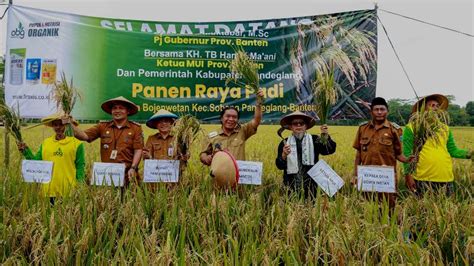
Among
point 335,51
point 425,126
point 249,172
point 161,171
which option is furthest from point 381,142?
point 161,171

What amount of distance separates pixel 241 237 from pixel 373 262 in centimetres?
88

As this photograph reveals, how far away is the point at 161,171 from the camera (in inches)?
160

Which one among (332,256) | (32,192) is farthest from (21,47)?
(332,256)

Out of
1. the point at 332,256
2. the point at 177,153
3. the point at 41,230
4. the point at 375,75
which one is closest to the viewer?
the point at 332,256

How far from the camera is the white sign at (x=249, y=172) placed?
408 cm

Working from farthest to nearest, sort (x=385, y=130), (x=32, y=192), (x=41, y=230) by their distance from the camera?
(x=385, y=130) < (x=32, y=192) < (x=41, y=230)

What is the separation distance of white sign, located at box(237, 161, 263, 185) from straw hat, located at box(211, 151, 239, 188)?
214 mm

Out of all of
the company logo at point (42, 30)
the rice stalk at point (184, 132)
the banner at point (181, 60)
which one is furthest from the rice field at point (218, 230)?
the company logo at point (42, 30)

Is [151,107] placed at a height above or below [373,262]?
above

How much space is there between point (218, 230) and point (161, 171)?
4.01 feet

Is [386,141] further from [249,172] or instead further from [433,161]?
[249,172]

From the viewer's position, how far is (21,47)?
5.90m

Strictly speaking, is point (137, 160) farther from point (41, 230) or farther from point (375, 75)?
point (375, 75)

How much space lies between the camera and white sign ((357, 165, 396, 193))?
3.81 meters
